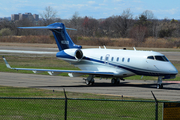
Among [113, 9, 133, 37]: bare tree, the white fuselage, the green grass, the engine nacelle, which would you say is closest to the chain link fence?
the green grass

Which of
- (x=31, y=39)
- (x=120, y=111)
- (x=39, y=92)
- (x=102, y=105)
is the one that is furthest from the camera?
(x=31, y=39)

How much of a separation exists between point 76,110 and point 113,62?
10.8 meters

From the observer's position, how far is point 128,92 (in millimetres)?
20906

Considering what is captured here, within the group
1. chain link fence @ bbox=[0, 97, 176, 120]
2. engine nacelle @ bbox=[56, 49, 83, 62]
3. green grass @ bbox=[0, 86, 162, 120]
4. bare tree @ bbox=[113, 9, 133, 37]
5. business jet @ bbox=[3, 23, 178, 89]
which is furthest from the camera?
bare tree @ bbox=[113, 9, 133, 37]

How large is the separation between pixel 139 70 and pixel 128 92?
9.99ft

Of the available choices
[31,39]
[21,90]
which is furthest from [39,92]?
[31,39]

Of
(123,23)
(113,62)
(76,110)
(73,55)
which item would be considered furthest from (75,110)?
(123,23)

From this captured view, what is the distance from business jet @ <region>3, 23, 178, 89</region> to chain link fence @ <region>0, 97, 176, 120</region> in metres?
6.62

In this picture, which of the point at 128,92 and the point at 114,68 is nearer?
the point at 128,92

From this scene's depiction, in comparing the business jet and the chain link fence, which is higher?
the business jet

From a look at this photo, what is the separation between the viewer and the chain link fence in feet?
43.4

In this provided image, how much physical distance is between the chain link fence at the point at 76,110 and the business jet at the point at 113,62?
260 inches

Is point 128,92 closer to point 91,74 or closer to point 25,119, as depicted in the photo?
point 91,74

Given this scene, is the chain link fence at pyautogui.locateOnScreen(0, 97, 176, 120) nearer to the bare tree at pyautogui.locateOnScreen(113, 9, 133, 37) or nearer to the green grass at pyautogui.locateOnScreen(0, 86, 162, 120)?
the green grass at pyautogui.locateOnScreen(0, 86, 162, 120)
